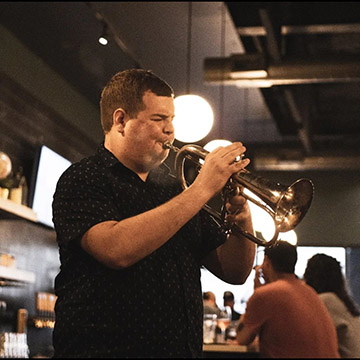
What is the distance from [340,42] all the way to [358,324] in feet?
11.3

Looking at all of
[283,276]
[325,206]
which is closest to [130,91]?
[283,276]

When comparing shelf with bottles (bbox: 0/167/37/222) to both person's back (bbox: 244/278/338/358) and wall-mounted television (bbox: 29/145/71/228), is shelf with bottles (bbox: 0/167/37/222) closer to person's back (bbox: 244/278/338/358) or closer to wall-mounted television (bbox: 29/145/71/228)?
wall-mounted television (bbox: 29/145/71/228)

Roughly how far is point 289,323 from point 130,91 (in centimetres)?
150

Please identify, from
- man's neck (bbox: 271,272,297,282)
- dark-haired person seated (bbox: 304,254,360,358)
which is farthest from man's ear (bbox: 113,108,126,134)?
dark-haired person seated (bbox: 304,254,360,358)

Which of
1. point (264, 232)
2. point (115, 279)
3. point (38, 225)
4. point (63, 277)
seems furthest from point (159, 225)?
point (38, 225)

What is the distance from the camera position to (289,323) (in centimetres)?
308

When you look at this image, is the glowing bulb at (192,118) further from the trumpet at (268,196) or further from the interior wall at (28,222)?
the trumpet at (268,196)

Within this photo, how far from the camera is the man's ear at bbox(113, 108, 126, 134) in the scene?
6.40 feet

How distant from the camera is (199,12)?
240 inches

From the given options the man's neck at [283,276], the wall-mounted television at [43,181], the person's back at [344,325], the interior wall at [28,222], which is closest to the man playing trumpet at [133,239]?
the man's neck at [283,276]

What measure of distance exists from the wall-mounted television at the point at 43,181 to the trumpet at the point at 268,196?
12.7 feet

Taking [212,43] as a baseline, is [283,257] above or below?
below

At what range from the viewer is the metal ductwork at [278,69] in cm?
589

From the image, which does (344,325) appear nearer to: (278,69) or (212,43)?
(278,69)
